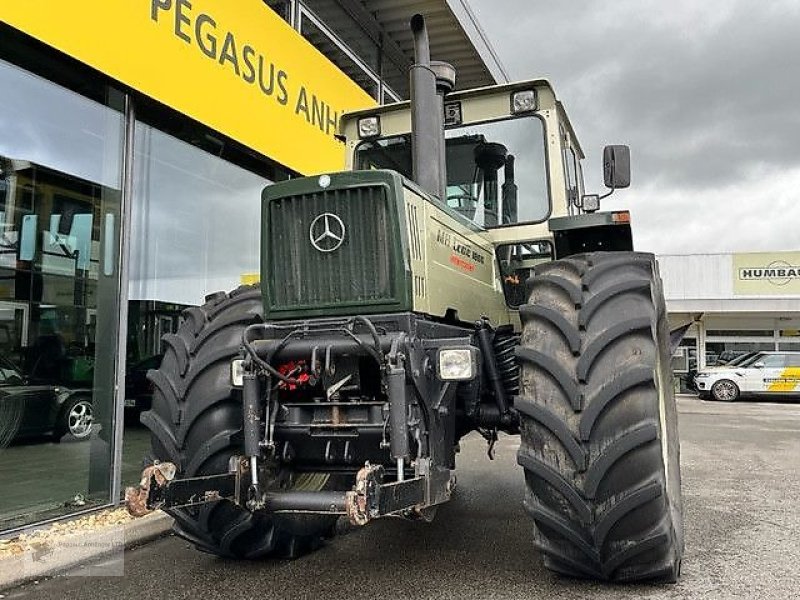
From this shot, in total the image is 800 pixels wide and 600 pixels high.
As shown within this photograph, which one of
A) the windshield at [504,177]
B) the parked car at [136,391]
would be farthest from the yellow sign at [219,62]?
the windshield at [504,177]

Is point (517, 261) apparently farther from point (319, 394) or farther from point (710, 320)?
point (710, 320)

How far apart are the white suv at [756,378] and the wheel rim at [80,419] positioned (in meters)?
19.9

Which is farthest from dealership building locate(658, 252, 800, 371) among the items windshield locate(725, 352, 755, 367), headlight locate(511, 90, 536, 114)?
headlight locate(511, 90, 536, 114)

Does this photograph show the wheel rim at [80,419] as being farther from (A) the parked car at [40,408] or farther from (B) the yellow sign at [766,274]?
(B) the yellow sign at [766,274]

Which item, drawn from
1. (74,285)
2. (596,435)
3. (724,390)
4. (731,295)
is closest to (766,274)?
(731,295)

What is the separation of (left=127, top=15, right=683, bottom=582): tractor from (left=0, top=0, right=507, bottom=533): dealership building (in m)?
1.43

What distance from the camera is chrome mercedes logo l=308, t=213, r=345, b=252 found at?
363cm

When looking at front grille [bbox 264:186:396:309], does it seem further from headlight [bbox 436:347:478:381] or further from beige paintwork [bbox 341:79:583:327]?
headlight [bbox 436:347:478:381]

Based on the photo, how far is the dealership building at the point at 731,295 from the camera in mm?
25328

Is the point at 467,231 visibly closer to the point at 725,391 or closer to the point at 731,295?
the point at 725,391

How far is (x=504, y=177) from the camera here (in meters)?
5.03

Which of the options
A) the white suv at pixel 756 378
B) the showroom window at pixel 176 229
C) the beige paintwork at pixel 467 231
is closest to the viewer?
the beige paintwork at pixel 467 231

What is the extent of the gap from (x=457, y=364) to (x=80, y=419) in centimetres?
358

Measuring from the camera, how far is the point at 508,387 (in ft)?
13.9
